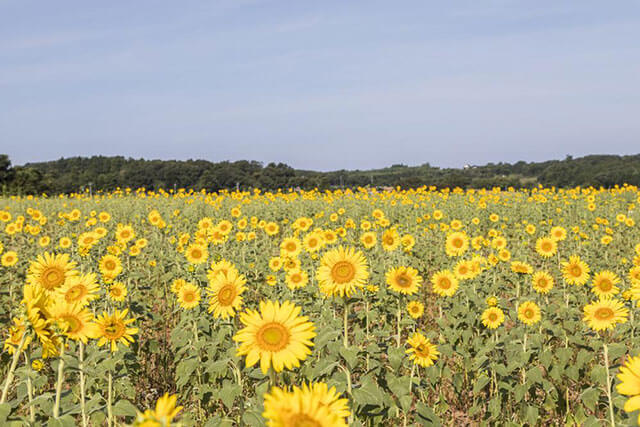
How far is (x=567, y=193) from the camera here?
1961 cm

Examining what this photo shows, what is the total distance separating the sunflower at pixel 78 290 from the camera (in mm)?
2650

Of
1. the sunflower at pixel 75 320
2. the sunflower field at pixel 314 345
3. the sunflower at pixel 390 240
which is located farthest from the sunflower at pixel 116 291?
the sunflower at pixel 390 240

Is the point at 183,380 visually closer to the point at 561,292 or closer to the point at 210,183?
the point at 561,292

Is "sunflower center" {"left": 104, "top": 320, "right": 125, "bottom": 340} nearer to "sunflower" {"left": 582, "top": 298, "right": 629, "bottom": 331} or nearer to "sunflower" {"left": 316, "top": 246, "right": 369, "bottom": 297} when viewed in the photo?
"sunflower" {"left": 316, "top": 246, "right": 369, "bottom": 297}

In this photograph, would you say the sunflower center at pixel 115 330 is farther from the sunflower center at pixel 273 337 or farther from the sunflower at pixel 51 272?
the sunflower center at pixel 273 337

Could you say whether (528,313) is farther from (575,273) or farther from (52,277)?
(52,277)

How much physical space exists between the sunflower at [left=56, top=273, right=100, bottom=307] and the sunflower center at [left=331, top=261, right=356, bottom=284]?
1476 millimetres

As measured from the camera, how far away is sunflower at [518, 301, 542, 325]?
171 inches

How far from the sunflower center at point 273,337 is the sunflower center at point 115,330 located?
1.29 meters

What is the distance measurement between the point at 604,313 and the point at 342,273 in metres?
2.33

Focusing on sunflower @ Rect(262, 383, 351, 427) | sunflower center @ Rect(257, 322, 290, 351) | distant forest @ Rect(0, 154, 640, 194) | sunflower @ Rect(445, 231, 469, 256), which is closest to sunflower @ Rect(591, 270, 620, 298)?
sunflower @ Rect(445, 231, 469, 256)

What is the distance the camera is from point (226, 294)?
273 cm

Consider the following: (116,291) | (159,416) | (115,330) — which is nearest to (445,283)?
(116,291)

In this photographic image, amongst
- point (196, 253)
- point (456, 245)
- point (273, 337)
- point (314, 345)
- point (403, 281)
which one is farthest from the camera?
point (456, 245)
